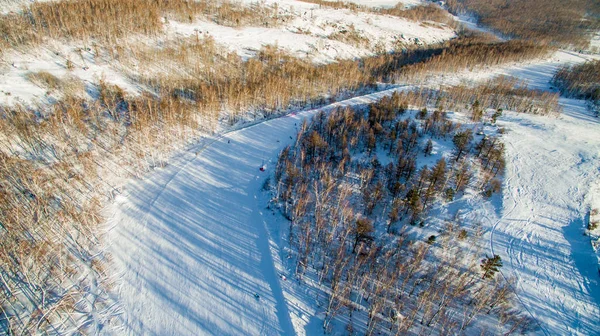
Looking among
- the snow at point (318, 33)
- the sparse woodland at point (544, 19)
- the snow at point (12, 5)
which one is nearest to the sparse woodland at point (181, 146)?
the snow at point (12, 5)

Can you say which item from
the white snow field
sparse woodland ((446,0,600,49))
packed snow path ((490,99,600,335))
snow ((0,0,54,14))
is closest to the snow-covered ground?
snow ((0,0,54,14))

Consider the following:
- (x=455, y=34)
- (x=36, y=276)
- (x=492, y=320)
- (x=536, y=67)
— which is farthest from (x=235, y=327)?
(x=455, y=34)

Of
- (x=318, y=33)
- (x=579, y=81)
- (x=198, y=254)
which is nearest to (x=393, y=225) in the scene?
(x=198, y=254)

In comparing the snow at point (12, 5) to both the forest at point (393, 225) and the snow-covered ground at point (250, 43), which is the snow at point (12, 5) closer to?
the snow-covered ground at point (250, 43)

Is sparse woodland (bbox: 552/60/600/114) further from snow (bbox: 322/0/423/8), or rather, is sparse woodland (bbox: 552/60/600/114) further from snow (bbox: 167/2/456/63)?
snow (bbox: 322/0/423/8)

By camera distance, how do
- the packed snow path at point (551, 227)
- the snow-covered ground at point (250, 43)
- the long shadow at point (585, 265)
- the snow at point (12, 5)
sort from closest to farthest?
the long shadow at point (585, 265) < the packed snow path at point (551, 227) < the snow-covered ground at point (250, 43) < the snow at point (12, 5)

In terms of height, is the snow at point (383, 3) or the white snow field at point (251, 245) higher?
the snow at point (383, 3)

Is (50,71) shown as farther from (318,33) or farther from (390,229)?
(318,33)

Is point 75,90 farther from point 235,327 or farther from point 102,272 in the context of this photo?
point 235,327
